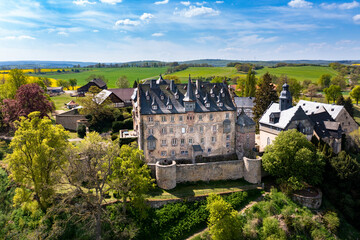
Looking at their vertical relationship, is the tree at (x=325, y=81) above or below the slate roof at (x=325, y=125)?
above

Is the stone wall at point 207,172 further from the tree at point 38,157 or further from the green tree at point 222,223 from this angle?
the tree at point 38,157

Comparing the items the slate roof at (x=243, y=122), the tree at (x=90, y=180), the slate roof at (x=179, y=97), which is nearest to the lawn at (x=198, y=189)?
the tree at (x=90, y=180)

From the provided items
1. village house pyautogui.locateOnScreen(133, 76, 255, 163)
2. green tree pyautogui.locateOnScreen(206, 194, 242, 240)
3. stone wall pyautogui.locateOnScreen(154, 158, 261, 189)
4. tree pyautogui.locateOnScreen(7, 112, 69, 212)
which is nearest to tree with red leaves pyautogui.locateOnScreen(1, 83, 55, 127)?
tree pyautogui.locateOnScreen(7, 112, 69, 212)

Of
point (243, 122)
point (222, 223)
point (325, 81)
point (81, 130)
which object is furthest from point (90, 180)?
point (325, 81)

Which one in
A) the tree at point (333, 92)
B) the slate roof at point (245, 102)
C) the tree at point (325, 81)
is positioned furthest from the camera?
the tree at point (325, 81)

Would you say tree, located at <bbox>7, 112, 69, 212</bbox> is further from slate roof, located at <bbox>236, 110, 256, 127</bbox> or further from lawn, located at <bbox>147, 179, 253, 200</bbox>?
slate roof, located at <bbox>236, 110, 256, 127</bbox>

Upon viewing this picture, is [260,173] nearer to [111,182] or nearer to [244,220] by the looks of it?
[244,220]
